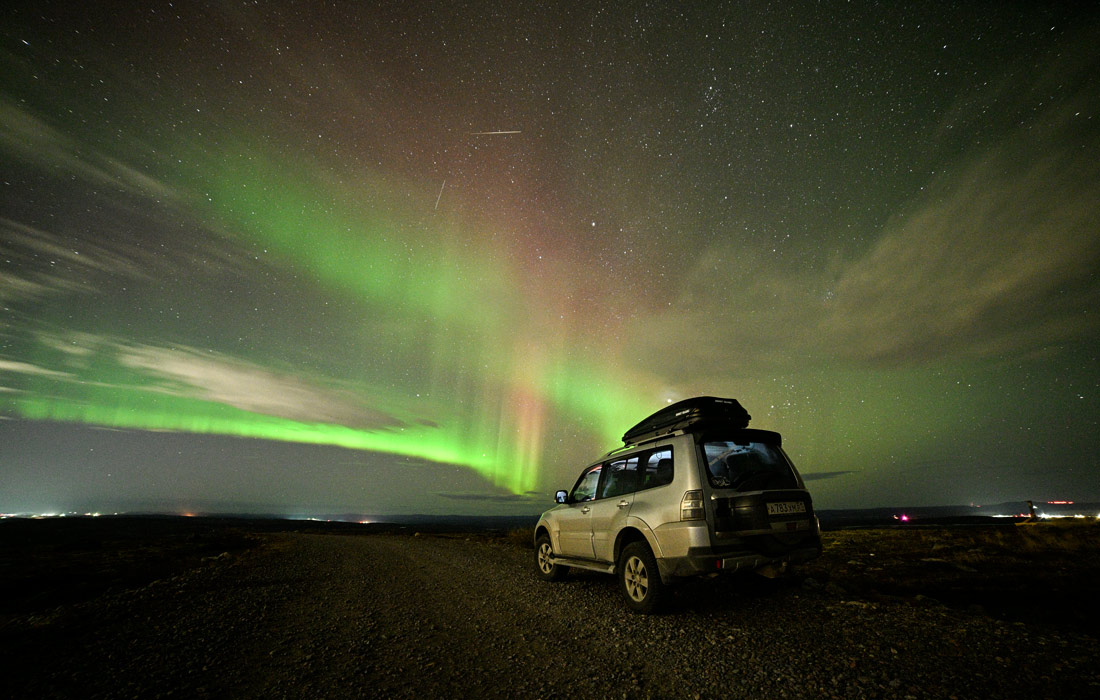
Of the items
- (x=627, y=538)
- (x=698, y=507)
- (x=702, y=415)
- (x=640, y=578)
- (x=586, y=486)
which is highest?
(x=702, y=415)

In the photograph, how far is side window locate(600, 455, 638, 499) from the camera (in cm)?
617

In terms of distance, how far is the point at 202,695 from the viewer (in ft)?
11.0

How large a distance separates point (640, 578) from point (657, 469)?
1.47 metres

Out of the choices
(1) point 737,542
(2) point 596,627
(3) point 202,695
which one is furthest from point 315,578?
(1) point 737,542

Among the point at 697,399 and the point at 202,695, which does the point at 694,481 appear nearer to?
the point at 697,399

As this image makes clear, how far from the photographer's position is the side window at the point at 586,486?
7231 mm

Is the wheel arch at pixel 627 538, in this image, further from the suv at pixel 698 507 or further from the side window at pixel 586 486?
the side window at pixel 586 486

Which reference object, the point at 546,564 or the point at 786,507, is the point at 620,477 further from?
the point at 546,564

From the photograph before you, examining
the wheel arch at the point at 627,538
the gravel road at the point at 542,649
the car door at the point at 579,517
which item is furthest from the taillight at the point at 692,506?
the car door at the point at 579,517

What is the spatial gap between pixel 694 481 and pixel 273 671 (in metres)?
4.80

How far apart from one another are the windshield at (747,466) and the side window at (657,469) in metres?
0.53

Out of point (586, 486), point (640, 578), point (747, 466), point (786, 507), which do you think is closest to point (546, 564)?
point (586, 486)

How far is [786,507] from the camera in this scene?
199 inches

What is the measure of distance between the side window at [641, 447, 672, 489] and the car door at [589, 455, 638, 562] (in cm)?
25
